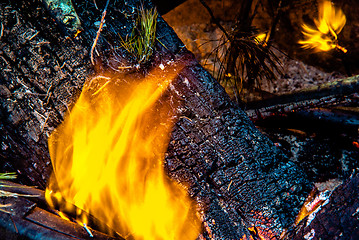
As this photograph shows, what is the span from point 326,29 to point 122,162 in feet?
10.8

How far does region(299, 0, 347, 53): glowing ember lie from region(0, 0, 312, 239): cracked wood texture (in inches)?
95.3

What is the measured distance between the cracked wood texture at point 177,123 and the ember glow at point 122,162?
0.08m

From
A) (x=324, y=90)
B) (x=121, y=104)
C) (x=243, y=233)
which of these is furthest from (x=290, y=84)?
(x=121, y=104)

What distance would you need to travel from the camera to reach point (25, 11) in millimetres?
1450

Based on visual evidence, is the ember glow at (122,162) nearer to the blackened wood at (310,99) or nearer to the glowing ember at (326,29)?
the blackened wood at (310,99)

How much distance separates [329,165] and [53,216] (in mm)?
2332

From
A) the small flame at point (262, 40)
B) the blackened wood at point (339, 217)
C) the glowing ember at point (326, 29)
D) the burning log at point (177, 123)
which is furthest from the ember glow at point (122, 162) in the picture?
the glowing ember at point (326, 29)

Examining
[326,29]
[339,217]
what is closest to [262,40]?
[326,29]

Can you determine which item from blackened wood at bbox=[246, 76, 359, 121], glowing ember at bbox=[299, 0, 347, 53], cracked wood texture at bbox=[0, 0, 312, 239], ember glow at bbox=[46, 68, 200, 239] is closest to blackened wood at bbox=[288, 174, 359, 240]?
cracked wood texture at bbox=[0, 0, 312, 239]

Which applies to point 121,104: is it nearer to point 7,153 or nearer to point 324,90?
point 7,153

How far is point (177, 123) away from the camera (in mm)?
1608

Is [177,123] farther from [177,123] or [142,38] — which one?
[142,38]

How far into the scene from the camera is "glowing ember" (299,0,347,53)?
336 centimetres

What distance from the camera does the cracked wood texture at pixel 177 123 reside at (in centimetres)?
150
